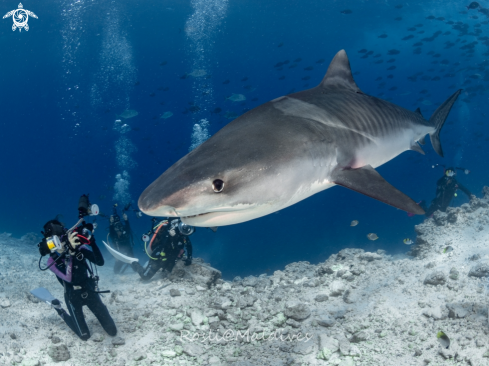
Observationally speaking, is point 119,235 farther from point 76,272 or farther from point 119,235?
point 76,272

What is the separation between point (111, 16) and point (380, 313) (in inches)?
2172

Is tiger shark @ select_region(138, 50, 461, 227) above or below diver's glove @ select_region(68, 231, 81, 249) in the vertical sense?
above

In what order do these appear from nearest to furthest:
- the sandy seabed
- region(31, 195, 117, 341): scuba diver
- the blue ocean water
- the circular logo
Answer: the sandy seabed, region(31, 195, 117, 341): scuba diver, the blue ocean water, the circular logo

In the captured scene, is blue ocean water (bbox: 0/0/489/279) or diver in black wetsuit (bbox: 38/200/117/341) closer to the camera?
diver in black wetsuit (bbox: 38/200/117/341)

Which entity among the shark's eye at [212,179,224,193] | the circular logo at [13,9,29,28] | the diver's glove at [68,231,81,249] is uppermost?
the circular logo at [13,9,29,28]

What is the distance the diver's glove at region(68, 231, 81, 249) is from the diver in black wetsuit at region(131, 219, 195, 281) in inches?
86.7

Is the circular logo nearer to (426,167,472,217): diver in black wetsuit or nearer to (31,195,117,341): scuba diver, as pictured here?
(31,195,117,341): scuba diver

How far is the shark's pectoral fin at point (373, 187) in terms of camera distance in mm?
1963

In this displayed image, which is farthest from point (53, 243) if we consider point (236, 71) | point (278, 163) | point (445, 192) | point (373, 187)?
point (236, 71)

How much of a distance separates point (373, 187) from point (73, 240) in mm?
3759

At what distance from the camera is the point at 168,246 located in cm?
633

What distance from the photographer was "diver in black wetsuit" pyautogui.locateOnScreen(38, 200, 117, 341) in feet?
12.7

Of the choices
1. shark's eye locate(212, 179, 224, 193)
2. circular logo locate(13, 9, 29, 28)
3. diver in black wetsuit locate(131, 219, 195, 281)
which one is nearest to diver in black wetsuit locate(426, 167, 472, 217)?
diver in black wetsuit locate(131, 219, 195, 281)

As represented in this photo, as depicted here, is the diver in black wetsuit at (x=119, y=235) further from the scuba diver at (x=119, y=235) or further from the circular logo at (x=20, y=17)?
the circular logo at (x=20, y=17)
